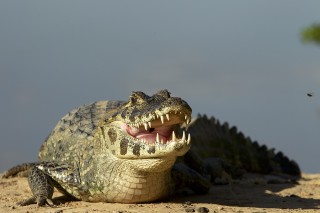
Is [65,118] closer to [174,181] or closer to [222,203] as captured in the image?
[174,181]

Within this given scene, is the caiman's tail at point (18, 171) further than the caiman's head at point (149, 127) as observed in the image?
Yes

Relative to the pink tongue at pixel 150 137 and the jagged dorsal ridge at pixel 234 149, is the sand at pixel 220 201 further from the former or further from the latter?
the jagged dorsal ridge at pixel 234 149

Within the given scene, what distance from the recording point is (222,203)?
942 centimetres

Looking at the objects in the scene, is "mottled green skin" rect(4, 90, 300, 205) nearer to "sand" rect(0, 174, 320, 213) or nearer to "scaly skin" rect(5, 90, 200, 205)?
"scaly skin" rect(5, 90, 200, 205)

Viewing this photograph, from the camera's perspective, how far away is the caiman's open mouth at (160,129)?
7.96 m

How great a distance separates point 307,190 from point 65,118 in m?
4.46

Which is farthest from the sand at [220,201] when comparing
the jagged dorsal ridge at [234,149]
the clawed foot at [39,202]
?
the jagged dorsal ridge at [234,149]

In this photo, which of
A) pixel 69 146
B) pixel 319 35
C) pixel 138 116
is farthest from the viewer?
pixel 319 35

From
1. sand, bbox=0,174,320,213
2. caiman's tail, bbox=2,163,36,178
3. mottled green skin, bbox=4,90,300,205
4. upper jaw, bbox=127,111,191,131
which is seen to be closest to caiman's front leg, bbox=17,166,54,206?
mottled green skin, bbox=4,90,300,205

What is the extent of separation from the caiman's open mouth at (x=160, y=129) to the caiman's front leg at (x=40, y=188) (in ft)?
5.71

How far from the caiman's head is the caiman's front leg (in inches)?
48.8

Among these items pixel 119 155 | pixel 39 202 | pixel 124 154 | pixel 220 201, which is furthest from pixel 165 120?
pixel 39 202

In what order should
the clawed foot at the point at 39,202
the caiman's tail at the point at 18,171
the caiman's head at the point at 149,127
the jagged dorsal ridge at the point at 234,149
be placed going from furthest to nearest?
1. the jagged dorsal ridge at the point at 234,149
2. the caiman's tail at the point at 18,171
3. the clawed foot at the point at 39,202
4. the caiman's head at the point at 149,127

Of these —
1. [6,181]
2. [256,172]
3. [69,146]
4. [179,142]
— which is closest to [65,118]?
[69,146]
